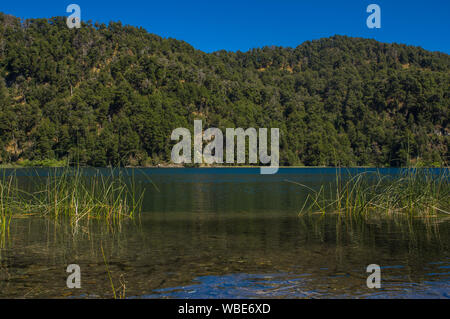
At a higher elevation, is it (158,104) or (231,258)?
(158,104)

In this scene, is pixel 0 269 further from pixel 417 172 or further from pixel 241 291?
pixel 417 172

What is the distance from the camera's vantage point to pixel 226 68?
7721 inches

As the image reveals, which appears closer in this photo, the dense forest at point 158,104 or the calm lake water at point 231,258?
the calm lake water at point 231,258

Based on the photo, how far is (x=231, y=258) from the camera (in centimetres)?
1021

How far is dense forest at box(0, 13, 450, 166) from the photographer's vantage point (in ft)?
400

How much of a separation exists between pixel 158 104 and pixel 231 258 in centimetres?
13268

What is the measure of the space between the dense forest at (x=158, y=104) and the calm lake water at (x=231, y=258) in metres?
97.0

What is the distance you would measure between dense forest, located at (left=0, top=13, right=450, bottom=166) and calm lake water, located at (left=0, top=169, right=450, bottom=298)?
97018 millimetres

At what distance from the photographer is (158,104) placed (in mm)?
139750

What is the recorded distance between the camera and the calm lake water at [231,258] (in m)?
7.67

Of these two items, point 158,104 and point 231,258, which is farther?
point 158,104

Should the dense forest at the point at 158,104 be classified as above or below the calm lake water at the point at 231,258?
above

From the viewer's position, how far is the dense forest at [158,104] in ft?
400

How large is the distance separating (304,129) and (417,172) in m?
139
